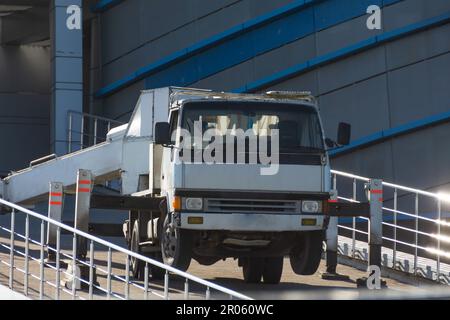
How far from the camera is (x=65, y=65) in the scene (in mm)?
31984

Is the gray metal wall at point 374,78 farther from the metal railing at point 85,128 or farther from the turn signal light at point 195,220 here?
the turn signal light at point 195,220

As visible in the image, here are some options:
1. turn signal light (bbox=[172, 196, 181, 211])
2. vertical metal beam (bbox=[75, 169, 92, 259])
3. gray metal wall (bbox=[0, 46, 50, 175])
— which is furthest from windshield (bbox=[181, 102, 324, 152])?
gray metal wall (bbox=[0, 46, 50, 175])

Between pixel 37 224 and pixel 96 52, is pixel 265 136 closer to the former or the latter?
pixel 37 224

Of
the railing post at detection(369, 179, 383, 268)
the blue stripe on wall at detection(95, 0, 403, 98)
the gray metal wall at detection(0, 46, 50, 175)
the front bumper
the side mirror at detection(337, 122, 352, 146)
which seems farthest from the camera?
the gray metal wall at detection(0, 46, 50, 175)

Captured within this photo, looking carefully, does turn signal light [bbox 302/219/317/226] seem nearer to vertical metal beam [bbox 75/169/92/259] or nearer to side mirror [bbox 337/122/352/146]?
side mirror [bbox 337/122/352/146]

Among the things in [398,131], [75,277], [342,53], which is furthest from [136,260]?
[342,53]

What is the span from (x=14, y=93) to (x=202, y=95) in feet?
76.8

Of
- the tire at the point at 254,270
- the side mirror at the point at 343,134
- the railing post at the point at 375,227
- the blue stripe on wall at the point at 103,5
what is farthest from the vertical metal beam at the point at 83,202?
the blue stripe on wall at the point at 103,5

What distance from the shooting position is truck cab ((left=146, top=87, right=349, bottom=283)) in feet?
48.3

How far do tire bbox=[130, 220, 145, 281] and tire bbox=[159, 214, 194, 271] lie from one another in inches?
40.5
